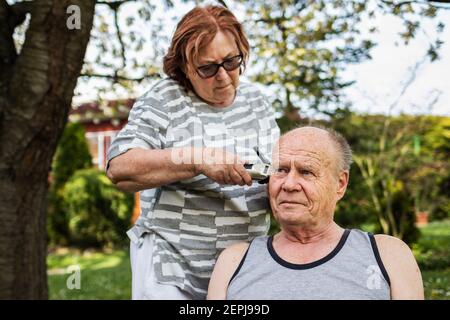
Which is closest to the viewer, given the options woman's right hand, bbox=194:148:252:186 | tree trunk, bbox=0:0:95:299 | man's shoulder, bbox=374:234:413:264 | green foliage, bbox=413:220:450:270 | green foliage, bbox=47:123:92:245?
woman's right hand, bbox=194:148:252:186

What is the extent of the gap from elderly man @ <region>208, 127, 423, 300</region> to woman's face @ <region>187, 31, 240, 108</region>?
30cm

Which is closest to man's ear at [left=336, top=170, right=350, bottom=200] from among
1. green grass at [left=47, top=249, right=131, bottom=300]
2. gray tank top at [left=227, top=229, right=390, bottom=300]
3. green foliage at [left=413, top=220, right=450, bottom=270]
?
gray tank top at [left=227, top=229, right=390, bottom=300]

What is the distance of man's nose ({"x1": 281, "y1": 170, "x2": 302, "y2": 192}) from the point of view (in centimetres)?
226

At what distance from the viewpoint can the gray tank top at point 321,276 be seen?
2.08 m

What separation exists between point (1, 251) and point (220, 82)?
3.10 meters

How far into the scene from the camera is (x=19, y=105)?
180 inches

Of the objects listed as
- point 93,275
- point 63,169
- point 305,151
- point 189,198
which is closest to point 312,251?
point 305,151

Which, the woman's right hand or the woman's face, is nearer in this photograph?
the woman's right hand

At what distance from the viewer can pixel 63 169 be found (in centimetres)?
1414

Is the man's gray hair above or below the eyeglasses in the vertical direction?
below

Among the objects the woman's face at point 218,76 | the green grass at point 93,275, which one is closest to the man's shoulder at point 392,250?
the woman's face at point 218,76

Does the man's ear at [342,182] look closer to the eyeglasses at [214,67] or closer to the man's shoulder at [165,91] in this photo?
the eyeglasses at [214,67]

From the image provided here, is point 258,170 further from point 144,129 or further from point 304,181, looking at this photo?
point 144,129

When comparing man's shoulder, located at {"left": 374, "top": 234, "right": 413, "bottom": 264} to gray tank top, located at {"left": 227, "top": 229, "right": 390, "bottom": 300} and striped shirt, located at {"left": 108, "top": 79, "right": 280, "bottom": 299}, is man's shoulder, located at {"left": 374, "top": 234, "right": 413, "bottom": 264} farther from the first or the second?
striped shirt, located at {"left": 108, "top": 79, "right": 280, "bottom": 299}
